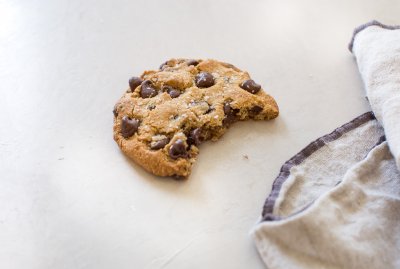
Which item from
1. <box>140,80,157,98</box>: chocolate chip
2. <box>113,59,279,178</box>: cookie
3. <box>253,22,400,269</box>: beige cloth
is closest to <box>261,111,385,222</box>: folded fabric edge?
<box>253,22,400,269</box>: beige cloth

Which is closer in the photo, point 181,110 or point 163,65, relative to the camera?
point 181,110

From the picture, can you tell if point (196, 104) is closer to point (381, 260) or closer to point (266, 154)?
point (266, 154)

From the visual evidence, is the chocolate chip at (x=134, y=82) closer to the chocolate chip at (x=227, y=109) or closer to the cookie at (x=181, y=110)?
the cookie at (x=181, y=110)

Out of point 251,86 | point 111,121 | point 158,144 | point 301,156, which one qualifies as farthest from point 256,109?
point 111,121

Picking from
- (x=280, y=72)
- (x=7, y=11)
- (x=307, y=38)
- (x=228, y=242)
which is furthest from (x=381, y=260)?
(x=7, y=11)

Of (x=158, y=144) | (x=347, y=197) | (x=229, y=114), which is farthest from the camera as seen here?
(x=229, y=114)

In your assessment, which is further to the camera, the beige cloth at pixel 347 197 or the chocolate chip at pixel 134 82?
the chocolate chip at pixel 134 82

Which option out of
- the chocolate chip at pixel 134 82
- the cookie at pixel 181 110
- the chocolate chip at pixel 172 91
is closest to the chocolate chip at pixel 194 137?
the cookie at pixel 181 110

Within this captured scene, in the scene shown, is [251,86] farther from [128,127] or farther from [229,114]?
[128,127]

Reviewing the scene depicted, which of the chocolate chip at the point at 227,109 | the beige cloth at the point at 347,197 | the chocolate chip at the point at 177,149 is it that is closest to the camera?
the beige cloth at the point at 347,197
